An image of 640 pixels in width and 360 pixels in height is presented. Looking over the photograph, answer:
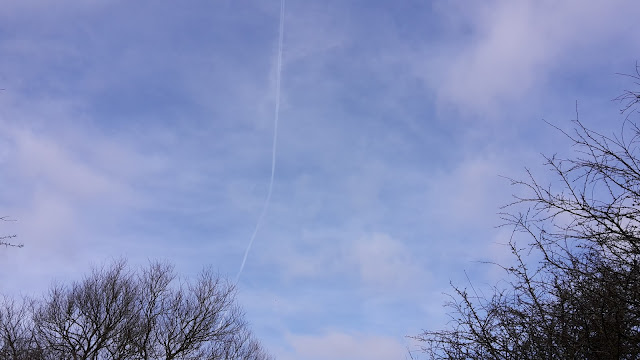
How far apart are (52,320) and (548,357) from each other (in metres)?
26.6

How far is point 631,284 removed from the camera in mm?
3381

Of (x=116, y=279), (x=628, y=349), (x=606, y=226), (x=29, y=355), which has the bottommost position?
(x=628, y=349)

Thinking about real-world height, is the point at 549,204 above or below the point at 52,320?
below

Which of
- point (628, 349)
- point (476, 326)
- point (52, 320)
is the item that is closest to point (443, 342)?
point (476, 326)

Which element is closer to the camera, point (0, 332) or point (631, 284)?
point (631, 284)

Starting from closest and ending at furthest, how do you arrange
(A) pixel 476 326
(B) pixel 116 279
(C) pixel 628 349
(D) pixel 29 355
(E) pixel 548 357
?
(C) pixel 628 349, (E) pixel 548 357, (A) pixel 476 326, (D) pixel 29 355, (B) pixel 116 279

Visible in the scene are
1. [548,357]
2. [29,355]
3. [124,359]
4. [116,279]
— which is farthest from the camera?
[116,279]

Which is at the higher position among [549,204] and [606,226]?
[549,204]

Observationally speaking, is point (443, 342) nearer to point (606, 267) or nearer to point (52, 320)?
point (606, 267)

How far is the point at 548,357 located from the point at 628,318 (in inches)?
25.6

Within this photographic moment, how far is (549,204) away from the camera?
3.79m

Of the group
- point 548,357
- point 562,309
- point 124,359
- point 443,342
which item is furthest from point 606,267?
point 124,359

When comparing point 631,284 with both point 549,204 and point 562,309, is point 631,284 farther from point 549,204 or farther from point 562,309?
point 549,204

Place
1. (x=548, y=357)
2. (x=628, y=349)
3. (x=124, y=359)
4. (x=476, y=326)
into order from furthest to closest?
(x=124, y=359) < (x=476, y=326) < (x=548, y=357) < (x=628, y=349)
